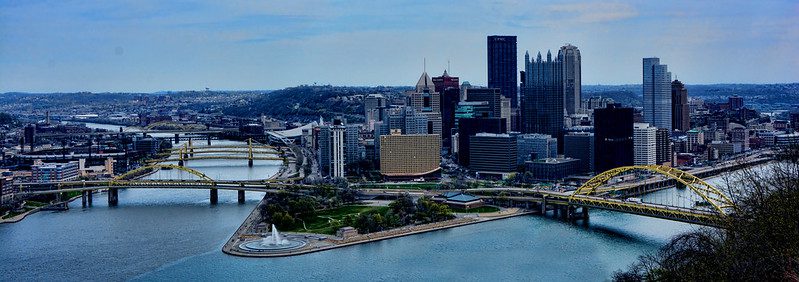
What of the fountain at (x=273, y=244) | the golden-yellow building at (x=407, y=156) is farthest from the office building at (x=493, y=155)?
the fountain at (x=273, y=244)

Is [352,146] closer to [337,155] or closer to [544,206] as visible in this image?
[337,155]

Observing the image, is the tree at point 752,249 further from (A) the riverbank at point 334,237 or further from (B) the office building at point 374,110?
(B) the office building at point 374,110

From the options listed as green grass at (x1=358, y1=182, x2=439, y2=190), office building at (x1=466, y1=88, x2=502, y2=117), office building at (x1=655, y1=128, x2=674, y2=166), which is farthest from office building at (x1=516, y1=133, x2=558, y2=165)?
office building at (x1=466, y1=88, x2=502, y2=117)

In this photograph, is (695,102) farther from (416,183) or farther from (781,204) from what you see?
(781,204)

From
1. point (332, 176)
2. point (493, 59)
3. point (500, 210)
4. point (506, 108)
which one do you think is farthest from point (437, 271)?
point (493, 59)

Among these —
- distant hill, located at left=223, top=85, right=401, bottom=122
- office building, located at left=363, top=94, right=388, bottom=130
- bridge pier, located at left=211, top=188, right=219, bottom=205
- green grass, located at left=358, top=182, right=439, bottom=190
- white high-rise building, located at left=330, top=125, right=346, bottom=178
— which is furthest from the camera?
distant hill, located at left=223, top=85, right=401, bottom=122

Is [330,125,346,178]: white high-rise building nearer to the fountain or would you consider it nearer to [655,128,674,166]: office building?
[655,128,674,166]: office building
